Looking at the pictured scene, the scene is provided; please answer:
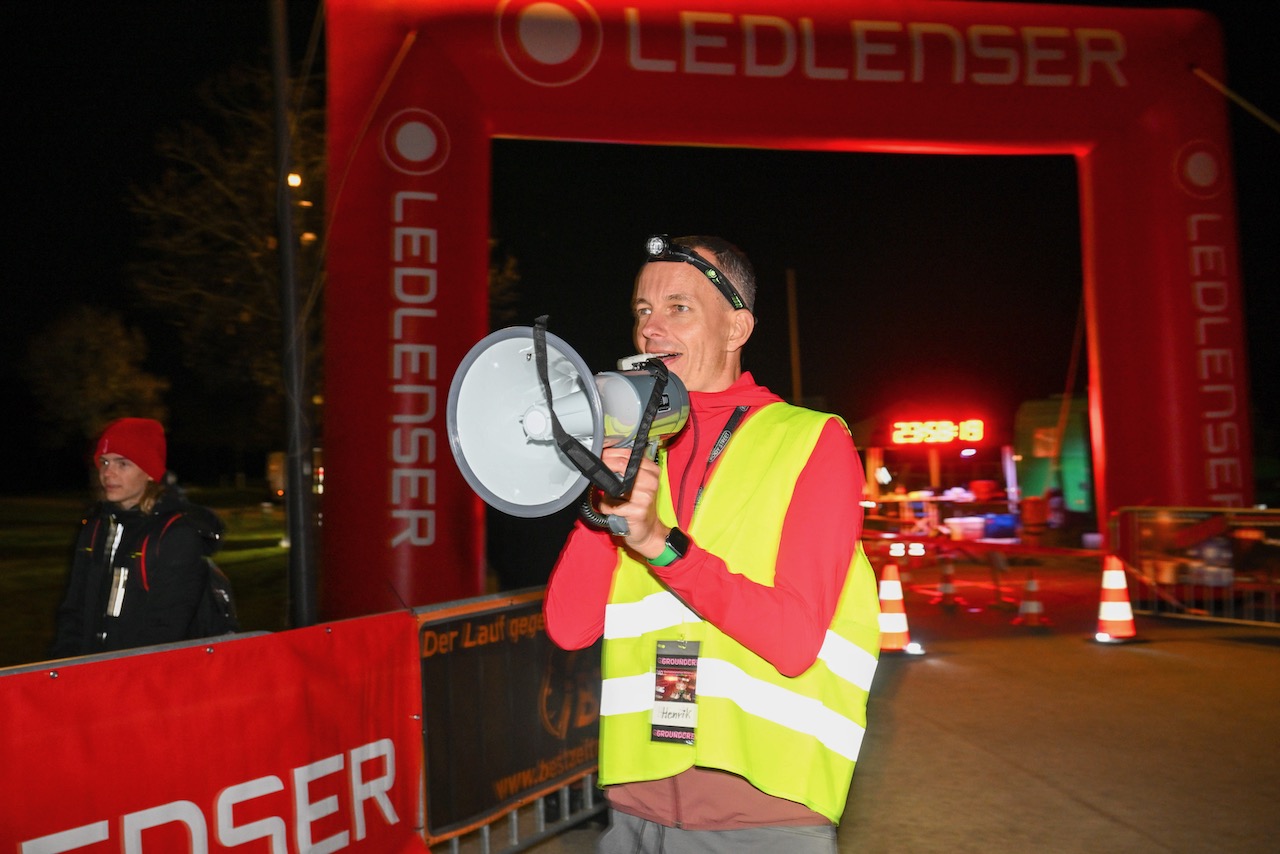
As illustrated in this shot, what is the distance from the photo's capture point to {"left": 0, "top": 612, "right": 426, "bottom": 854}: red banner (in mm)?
2930

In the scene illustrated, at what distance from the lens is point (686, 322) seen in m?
2.05

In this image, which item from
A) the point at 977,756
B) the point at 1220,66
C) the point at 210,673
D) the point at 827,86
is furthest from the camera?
the point at 1220,66

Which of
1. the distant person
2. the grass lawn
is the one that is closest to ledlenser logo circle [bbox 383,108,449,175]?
the grass lawn

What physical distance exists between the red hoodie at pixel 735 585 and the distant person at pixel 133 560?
2733 mm

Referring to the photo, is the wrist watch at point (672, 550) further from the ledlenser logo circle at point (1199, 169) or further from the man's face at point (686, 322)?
the ledlenser logo circle at point (1199, 169)

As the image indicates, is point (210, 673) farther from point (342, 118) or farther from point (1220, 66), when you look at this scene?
point (1220, 66)

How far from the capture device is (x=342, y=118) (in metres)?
9.71

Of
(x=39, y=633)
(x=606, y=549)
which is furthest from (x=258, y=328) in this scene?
(x=606, y=549)

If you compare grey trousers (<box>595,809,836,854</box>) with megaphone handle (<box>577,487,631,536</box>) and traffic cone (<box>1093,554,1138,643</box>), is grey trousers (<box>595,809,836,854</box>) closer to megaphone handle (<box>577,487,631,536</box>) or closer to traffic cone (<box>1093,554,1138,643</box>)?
megaphone handle (<box>577,487,631,536</box>)

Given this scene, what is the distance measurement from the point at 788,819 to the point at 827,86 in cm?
973

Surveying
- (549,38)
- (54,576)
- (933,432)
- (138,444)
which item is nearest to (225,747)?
(138,444)

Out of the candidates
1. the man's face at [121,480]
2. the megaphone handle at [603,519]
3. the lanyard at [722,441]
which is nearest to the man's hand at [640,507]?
the megaphone handle at [603,519]

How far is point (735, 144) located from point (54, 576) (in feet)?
51.0

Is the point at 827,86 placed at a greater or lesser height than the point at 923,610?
greater
